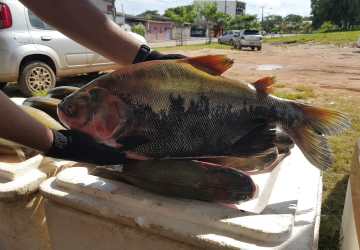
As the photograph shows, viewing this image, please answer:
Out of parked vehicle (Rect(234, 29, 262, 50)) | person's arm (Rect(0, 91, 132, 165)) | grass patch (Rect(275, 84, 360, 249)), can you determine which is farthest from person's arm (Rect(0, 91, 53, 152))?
parked vehicle (Rect(234, 29, 262, 50))

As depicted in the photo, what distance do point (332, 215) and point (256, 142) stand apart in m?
1.56

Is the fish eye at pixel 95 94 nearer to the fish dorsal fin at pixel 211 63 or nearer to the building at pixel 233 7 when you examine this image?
the fish dorsal fin at pixel 211 63

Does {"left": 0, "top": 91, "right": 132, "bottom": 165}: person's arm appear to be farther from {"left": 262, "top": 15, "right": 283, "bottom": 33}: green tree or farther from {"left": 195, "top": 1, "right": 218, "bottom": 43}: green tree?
{"left": 262, "top": 15, "right": 283, "bottom": 33}: green tree

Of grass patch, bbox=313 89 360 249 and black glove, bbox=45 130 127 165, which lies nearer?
black glove, bbox=45 130 127 165

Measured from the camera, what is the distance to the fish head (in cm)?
154

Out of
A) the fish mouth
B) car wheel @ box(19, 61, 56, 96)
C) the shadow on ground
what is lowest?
the shadow on ground

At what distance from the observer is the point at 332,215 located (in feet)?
9.36

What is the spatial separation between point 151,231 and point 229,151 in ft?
1.47

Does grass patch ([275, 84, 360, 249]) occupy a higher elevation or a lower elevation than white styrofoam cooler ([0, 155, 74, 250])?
lower

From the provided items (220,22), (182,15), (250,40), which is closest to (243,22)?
(220,22)

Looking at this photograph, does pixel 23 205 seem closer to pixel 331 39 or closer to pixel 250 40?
pixel 250 40

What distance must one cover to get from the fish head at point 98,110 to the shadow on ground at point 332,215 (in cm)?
164

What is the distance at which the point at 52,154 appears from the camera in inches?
66.0

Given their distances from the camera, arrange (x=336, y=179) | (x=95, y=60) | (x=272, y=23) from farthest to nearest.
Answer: (x=272, y=23) → (x=95, y=60) → (x=336, y=179)
